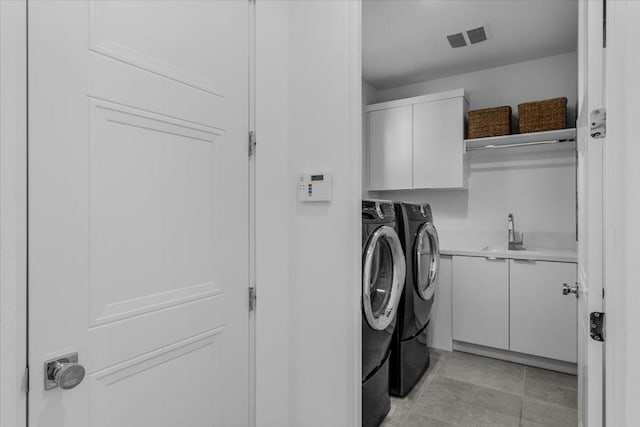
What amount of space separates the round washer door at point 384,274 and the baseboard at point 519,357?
4.65ft

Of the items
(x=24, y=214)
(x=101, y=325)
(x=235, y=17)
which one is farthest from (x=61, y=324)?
(x=235, y=17)

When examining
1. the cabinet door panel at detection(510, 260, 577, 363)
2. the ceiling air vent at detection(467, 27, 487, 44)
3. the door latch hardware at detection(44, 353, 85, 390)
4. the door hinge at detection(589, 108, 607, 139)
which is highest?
the ceiling air vent at detection(467, 27, 487, 44)

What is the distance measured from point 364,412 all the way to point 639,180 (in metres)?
1.67

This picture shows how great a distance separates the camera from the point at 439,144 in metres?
3.40

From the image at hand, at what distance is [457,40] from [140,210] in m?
2.84

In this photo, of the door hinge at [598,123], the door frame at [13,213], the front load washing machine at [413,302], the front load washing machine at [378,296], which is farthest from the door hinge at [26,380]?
the front load washing machine at [413,302]

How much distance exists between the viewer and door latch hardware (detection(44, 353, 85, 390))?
88cm

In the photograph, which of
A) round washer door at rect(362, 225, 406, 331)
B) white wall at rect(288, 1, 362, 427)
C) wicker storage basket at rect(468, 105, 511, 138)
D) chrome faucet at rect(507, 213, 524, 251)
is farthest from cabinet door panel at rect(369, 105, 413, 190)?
white wall at rect(288, 1, 362, 427)

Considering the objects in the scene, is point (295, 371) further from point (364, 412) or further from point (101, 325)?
point (101, 325)

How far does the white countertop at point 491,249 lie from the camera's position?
9.12 feet

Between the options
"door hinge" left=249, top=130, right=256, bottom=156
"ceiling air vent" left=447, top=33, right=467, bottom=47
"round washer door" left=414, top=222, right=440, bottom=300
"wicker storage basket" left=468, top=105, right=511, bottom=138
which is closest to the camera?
"door hinge" left=249, top=130, right=256, bottom=156

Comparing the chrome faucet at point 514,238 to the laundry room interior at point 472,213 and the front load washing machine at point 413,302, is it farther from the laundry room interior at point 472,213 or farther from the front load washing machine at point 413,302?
the front load washing machine at point 413,302

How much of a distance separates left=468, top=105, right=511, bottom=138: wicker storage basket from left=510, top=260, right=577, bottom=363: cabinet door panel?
1.15 meters

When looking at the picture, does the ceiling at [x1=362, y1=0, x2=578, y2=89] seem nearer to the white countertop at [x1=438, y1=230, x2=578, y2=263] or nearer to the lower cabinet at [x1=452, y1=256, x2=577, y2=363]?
the white countertop at [x1=438, y1=230, x2=578, y2=263]
